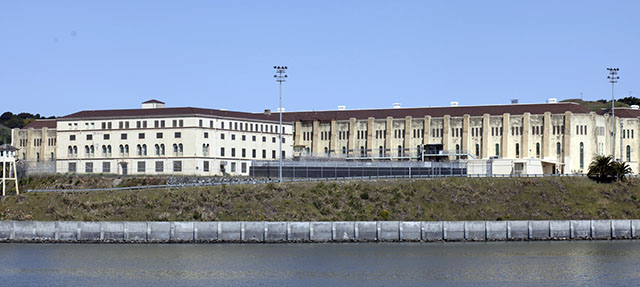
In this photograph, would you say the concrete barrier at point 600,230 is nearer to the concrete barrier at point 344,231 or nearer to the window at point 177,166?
the concrete barrier at point 344,231

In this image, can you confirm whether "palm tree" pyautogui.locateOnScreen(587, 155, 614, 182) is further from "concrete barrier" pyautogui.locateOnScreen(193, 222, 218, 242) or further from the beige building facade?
"concrete barrier" pyautogui.locateOnScreen(193, 222, 218, 242)

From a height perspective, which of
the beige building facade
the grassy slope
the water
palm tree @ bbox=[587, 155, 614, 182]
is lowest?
the water

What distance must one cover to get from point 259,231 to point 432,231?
1840 centimetres

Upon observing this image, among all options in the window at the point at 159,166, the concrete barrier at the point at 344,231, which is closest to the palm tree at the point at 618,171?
the concrete barrier at the point at 344,231

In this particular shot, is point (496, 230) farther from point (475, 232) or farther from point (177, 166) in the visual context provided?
point (177, 166)

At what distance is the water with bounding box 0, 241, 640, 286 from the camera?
77.7m

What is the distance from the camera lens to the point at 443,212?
4692 inches

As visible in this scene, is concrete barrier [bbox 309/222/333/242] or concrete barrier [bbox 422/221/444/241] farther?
concrete barrier [bbox 422/221/444/241]

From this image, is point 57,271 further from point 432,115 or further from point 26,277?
point 432,115

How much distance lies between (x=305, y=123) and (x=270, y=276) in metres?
107

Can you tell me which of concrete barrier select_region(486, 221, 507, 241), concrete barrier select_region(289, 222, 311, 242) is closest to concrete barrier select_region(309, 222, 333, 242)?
concrete barrier select_region(289, 222, 311, 242)

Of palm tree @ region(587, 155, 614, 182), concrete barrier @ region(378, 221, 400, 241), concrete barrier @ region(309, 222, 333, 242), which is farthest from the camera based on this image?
palm tree @ region(587, 155, 614, 182)

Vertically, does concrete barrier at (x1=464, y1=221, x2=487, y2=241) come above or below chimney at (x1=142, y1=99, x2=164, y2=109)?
below

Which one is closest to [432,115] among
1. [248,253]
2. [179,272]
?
[248,253]
